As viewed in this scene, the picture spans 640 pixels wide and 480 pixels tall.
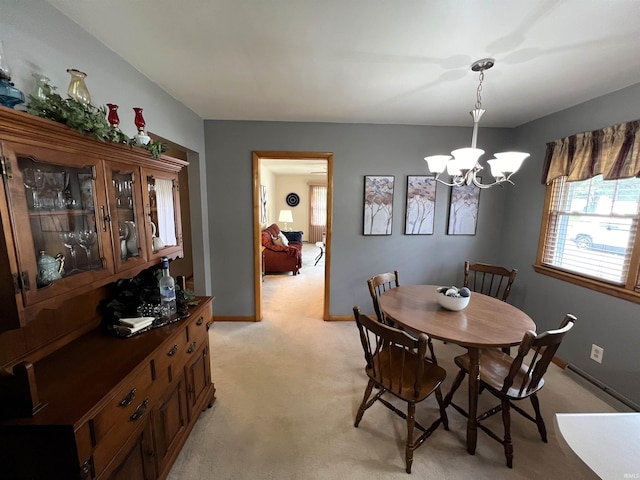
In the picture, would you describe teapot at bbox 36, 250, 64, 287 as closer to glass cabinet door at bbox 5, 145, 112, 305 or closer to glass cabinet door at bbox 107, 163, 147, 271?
glass cabinet door at bbox 5, 145, 112, 305

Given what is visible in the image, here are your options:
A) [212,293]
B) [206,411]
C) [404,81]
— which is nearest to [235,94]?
[404,81]

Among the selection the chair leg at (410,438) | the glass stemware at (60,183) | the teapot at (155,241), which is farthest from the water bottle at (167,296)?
the chair leg at (410,438)

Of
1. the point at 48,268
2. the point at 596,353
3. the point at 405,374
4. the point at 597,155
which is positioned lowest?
the point at 596,353

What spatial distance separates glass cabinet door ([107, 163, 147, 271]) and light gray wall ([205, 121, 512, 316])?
172cm

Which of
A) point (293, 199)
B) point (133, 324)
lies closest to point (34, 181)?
point (133, 324)

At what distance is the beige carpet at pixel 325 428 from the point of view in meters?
1.52

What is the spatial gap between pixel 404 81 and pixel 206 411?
2.95m

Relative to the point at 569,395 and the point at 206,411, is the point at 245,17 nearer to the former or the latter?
the point at 206,411

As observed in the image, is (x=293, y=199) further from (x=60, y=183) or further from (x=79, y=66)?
(x=60, y=183)

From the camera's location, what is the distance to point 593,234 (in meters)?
2.29

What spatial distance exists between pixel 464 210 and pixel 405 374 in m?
2.36

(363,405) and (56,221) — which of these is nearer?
(56,221)

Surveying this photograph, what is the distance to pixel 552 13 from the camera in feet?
4.10

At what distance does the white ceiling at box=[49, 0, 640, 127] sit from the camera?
125 cm
